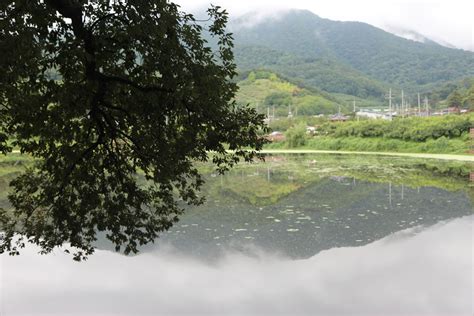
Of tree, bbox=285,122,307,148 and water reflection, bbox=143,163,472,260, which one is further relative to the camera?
tree, bbox=285,122,307,148

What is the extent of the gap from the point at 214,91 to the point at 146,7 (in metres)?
1.13

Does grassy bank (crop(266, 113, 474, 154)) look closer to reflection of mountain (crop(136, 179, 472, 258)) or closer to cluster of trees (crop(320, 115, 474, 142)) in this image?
cluster of trees (crop(320, 115, 474, 142))

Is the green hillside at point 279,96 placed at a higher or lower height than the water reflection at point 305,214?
higher

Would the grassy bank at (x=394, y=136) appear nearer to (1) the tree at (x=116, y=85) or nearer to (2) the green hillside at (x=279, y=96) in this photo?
(2) the green hillside at (x=279, y=96)

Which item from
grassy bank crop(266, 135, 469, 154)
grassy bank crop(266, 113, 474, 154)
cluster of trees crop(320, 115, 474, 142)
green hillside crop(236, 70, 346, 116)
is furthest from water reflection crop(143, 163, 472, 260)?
green hillside crop(236, 70, 346, 116)

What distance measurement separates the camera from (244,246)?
1129cm

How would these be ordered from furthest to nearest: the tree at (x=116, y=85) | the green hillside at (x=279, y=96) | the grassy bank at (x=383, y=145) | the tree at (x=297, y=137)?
the green hillside at (x=279, y=96)
the tree at (x=297, y=137)
the grassy bank at (x=383, y=145)
the tree at (x=116, y=85)

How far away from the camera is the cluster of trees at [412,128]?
132ft

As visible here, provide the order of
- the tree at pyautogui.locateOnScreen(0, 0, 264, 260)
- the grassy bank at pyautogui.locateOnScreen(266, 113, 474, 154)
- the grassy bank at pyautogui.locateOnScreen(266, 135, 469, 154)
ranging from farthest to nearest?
the grassy bank at pyautogui.locateOnScreen(266, 113, 474, 154), the grassy bank at pyautogui.locateOnScreen(266, 135, 469, 154), the tree at pyautogui.locateOnScreen(0, 0, 264, 260)

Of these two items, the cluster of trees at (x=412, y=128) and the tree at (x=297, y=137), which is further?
the tree at (x=297, y=137)

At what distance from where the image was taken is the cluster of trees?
40.2 m

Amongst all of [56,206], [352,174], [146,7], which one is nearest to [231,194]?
[352,174]

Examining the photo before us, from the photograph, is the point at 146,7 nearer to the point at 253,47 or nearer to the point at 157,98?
the point at 157,98

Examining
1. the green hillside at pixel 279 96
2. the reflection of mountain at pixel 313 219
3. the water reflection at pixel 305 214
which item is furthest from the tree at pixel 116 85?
the green hillside at pixel 279 96
